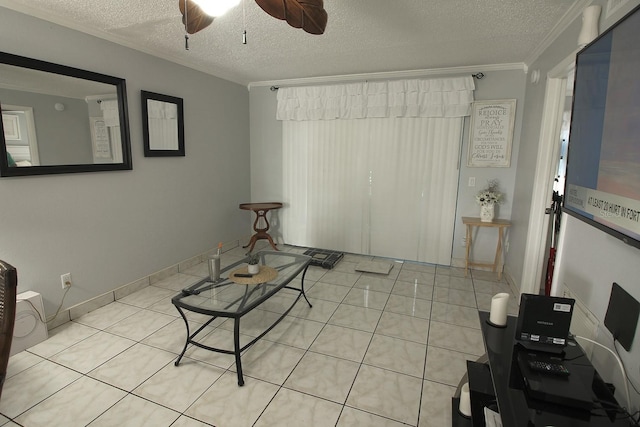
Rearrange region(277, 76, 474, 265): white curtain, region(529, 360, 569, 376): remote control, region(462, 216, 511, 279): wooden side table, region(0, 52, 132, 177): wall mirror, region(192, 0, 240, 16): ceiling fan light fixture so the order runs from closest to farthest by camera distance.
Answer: region(529, 360, 569, 376): remote control < region(192, 0, 240, 16): ceiling fan light fixture < region(0, 52, 132, 177): wall mirror < region(462, 216, 511, 279): wooden side table < region(277, 76, 474, 265): white curtain

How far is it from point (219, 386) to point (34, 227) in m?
1.76

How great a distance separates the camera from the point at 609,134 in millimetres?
1198

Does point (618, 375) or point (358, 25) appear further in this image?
point (358, 25)

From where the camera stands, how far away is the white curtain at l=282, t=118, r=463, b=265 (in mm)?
3701

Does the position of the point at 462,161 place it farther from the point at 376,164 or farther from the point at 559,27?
the point at 559,27

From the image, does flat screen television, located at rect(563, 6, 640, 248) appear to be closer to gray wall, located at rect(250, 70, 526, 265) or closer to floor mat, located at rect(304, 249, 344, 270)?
gray wall, located at rect(250, 70, 526, 265)

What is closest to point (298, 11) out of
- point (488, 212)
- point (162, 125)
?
point (162, 125)

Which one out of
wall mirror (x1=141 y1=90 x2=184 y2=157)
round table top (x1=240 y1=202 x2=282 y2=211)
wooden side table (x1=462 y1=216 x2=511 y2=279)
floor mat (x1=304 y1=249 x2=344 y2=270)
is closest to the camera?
wall mirror (x1=141 y1=90 x2=184 y2=157)

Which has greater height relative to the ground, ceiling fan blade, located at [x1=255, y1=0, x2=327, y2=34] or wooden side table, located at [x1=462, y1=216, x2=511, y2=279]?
ceiling fan blade, located at [x1=255, y1=0, x2=327, y2=34]

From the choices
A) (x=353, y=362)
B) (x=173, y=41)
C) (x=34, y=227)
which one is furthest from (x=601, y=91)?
(x=34, y=227)

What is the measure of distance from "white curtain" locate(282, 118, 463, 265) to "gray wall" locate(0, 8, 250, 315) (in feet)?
2.99

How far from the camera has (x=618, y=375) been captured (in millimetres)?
1221

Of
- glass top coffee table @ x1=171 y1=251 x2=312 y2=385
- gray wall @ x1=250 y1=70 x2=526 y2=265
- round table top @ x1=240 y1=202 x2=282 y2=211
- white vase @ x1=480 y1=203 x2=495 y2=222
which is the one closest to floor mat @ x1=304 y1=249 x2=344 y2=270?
round table top @ x1=240 y1=202 x2=282 y2=211

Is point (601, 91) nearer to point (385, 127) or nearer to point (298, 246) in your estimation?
point (385, 127)
